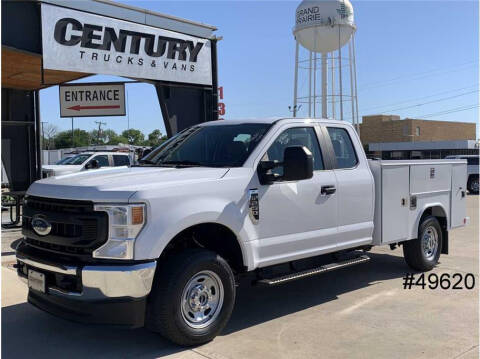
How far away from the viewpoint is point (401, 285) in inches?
253

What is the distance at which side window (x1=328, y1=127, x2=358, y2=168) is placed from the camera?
19.3 feet

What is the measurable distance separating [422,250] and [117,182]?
4.66m

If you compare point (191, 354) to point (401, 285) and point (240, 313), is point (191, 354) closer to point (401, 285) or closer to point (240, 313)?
point (240, 313)

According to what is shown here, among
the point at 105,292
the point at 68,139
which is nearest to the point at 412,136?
the point at 105,292

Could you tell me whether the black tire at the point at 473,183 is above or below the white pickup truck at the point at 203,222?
below

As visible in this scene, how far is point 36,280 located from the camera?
4336 millimetres

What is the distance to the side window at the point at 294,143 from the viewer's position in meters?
5.15

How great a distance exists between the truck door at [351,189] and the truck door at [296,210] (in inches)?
6.1

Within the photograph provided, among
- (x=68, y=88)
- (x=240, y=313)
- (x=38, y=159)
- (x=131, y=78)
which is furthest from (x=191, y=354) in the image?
(x=38, y=159)

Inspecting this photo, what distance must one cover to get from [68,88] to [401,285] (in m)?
7.74

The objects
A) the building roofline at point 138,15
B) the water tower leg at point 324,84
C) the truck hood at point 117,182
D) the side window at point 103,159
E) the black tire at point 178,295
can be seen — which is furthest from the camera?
the water tower leg at point 324,84

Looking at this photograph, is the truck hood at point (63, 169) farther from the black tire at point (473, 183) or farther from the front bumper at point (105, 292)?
the black tire at point (473, 183)

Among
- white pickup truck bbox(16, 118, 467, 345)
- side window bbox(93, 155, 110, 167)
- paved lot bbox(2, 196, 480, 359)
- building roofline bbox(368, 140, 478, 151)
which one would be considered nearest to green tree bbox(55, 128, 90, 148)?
building roofline bbox(368, 140, 478, 151)

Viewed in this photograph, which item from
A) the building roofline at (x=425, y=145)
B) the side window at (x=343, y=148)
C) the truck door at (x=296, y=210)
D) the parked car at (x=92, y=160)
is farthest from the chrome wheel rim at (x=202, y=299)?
the building roofline at (x=425, y=145)
